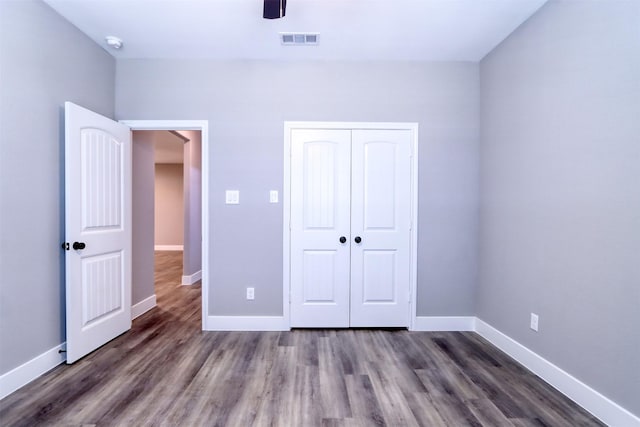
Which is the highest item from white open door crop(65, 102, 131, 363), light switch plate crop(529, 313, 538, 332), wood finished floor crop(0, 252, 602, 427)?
white open door crop(65, 102, 131, 363)

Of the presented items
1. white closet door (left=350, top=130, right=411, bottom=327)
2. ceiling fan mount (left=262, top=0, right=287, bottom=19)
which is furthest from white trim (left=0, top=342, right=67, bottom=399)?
ceiling fan mount (left=262, top=0, right=287, bottom=19)

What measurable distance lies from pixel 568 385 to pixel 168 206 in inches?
364

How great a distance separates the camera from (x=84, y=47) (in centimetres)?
246

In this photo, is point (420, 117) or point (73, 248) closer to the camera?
point (73, 248)

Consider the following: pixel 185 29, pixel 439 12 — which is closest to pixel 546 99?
pixel 439 12

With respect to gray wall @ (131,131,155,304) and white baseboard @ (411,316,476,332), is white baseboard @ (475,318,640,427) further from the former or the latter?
gray wall @ (131,131,155,304)

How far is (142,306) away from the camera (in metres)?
3.28

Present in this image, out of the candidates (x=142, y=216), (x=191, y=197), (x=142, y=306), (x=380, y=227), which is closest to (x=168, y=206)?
(x=191, y=197)

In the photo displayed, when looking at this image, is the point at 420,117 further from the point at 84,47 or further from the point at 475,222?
the point at 84,47

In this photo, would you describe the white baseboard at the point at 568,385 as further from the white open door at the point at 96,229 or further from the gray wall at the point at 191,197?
the gray wall at the point at 191,197

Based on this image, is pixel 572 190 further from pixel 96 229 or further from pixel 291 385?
pixel 96 229

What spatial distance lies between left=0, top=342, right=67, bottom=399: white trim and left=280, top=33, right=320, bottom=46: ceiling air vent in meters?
3.07

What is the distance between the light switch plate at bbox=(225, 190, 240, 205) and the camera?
2850mm

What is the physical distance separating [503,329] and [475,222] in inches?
Result: 39.5
